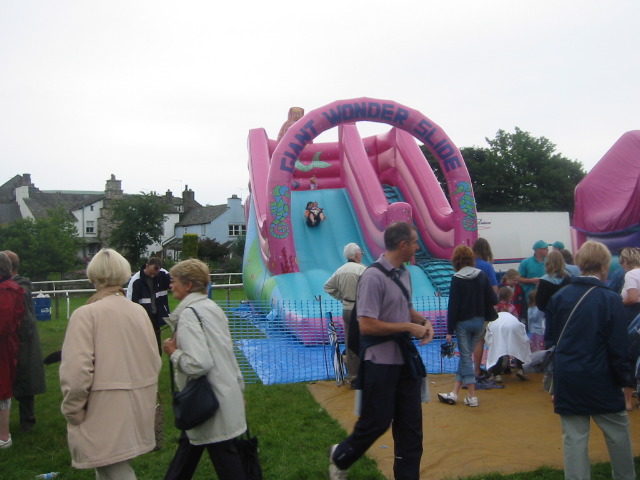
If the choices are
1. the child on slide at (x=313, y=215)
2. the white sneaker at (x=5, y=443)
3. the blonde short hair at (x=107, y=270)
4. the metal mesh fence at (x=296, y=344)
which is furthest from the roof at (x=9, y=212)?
the blonde short hair at (x=107, y=270)

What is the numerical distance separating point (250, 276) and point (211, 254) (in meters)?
22.6

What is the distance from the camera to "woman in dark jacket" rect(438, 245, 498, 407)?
5.24 m

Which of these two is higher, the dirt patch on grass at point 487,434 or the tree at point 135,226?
the tree at point 135,226

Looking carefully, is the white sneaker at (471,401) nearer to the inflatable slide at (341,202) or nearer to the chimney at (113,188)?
the inflatable slide at (341,202)

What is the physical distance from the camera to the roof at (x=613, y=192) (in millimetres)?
8375

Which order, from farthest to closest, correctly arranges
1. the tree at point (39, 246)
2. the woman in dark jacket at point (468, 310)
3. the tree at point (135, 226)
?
the tree at point (135, 226), the tree at point (39, 246), the woman in dark jacket at point (468, 310)

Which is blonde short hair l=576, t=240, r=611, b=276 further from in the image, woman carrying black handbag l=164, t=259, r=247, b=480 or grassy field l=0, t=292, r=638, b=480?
woman carrying black handbag l=164, t=259, r=247, b=480

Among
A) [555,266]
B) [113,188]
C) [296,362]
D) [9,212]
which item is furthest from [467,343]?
[9,212]

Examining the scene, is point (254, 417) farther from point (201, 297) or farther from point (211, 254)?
point (211, 254)

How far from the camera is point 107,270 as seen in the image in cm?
299

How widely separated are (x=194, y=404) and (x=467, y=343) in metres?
3.18

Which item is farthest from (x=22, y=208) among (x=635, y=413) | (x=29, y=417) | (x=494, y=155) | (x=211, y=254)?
(x=635, y=413)

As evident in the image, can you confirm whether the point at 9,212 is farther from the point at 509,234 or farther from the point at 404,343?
the point at 404,343

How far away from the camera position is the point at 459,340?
17.5 ft
